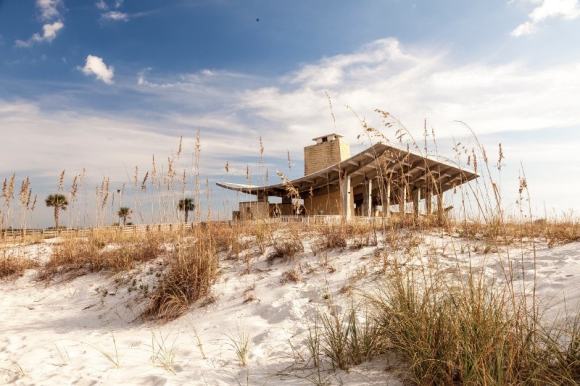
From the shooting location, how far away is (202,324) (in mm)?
4844

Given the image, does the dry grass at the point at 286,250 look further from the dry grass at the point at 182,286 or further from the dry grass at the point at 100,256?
the dry grass at the point at 100,256

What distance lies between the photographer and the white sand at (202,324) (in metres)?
3.38

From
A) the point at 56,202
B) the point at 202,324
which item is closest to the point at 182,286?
the point at 202,324

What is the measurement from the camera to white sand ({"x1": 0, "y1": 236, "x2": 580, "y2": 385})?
11.1 ft

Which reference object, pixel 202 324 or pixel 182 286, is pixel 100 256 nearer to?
pixel 182 286

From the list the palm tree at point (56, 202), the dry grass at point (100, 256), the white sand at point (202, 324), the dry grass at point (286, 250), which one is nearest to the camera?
the white sand at point (202, 324)

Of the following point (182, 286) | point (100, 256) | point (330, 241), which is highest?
point (330, 241)

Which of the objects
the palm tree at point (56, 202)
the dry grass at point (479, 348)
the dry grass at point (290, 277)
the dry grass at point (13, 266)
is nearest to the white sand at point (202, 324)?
the dry grass at point (290, 277)

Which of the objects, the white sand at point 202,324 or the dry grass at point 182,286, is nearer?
the white sand at point 202,324

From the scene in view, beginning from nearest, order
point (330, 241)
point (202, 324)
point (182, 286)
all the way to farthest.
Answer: point (202, 324) < point (182, 286) < point (330, 241)

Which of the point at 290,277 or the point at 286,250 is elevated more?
the point at 286,250

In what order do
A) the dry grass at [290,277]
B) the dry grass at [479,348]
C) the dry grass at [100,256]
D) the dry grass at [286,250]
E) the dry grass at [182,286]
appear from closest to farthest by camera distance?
1. the dry grass at [479,348]
2. the dry grass at [182,286]
3. the dry grass at [290,277]
4. the dry grass at [286,250]
5. the dry grass at [100,256]

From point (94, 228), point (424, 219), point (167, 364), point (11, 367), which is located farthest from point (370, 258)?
point (94, 228)

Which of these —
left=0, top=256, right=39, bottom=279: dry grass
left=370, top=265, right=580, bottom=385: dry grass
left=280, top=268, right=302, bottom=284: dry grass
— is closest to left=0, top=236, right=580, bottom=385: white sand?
left=280, top=268, right=302, bottom=284: dry grass
